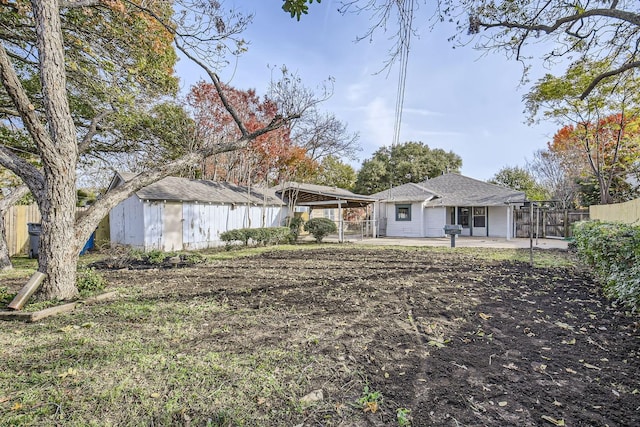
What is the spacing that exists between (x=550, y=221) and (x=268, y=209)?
1683 cm

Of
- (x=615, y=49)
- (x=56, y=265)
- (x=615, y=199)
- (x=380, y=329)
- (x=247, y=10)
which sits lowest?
(x=380, y=329)

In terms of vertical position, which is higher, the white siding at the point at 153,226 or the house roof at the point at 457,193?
the house roof at the point at 457,193

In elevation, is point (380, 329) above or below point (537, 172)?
below

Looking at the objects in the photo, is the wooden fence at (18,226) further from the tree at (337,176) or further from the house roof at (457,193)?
the tree at (337,176)

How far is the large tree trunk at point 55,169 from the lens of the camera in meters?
4.61

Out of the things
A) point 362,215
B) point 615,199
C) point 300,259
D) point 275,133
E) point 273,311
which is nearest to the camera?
point 273,311

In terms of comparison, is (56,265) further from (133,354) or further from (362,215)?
(362,215)

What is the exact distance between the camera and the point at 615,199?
61.1ft

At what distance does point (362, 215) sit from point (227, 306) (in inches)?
901

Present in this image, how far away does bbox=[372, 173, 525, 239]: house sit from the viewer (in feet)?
62.6

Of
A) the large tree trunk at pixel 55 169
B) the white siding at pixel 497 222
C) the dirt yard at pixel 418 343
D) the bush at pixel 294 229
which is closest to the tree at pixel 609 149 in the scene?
the white siding at pixel 497 222

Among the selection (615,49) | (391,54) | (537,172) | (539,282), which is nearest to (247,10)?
(391,54)

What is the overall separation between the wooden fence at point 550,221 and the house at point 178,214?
15.8m

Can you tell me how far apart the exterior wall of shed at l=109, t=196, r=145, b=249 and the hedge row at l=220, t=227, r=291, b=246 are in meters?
2.99
